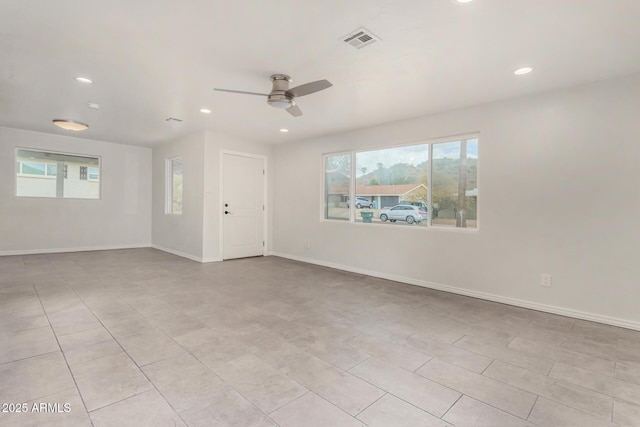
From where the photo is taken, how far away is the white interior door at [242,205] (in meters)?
6.08

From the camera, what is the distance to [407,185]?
15.4 feet

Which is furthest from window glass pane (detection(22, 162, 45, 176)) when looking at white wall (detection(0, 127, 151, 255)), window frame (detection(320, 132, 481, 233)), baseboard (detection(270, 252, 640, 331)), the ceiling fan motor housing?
baseboard (detection(270, 252, 640, 331))

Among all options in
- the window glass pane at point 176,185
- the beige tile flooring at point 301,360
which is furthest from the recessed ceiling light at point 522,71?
the window glass pane at point 176,185

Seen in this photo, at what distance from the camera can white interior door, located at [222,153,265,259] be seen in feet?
20.0

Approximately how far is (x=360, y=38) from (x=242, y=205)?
454cm

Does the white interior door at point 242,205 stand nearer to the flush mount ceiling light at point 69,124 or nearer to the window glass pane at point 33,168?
the flush mount ceiling light at point 69,124

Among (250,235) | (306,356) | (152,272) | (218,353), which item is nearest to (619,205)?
(306,356)

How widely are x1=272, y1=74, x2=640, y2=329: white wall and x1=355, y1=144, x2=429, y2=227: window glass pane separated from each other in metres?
0.21

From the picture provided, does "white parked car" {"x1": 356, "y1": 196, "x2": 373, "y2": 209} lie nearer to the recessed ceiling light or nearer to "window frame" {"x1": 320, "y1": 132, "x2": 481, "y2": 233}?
"window frame" {"x1": 320, "y1": 132, "x2": 481, "y2": 233}

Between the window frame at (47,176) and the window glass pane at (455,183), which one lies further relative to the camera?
the window frame at (47,176)

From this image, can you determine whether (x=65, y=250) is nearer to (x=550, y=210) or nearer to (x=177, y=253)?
(x=177, y=253)

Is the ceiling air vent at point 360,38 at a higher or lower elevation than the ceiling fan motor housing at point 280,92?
higher

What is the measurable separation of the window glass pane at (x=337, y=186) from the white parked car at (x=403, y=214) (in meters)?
0.85

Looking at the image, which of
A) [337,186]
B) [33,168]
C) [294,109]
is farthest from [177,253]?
Result: [294,109]
